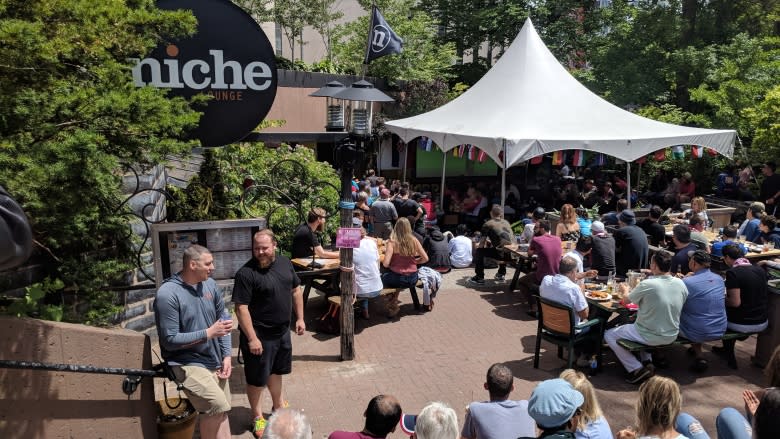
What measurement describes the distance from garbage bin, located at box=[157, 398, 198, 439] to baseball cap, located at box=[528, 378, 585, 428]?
272 cm

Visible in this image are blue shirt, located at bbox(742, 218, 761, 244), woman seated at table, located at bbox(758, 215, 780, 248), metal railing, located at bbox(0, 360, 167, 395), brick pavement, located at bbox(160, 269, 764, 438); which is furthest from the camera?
blue shirt, located at bbox(742, 218, 761, 244)

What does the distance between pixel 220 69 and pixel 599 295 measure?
4938 millimetres

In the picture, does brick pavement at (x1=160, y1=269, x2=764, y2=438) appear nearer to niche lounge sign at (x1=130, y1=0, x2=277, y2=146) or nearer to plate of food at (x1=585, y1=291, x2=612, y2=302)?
plate of food at (x1=585, y1=291, x2=612, y2=302)

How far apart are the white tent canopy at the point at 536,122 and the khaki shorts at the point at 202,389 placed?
25.6 ft

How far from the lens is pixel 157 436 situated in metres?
4.69

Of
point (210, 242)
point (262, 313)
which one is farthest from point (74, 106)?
point (262, 313)

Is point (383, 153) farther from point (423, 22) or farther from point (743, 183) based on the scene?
point (743, 183)

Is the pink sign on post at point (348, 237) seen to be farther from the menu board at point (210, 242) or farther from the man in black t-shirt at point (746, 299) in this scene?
the man in black t-shirt at point (746, 299)

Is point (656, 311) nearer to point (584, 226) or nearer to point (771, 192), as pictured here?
point (584, 226)

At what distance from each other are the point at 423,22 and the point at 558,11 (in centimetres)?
786

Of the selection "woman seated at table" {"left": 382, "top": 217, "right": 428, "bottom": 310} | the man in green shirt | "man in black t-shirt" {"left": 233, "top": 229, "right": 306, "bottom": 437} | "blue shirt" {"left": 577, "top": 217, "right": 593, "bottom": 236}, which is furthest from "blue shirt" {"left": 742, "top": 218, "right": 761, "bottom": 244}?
"man in black t-shirt" {"left": 233, "top": 229, "right": 306, "bottom": 437}

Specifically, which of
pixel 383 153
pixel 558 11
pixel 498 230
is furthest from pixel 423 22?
pixel 498 230

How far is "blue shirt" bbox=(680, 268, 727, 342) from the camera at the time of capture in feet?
21.4

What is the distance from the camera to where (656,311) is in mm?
6383
